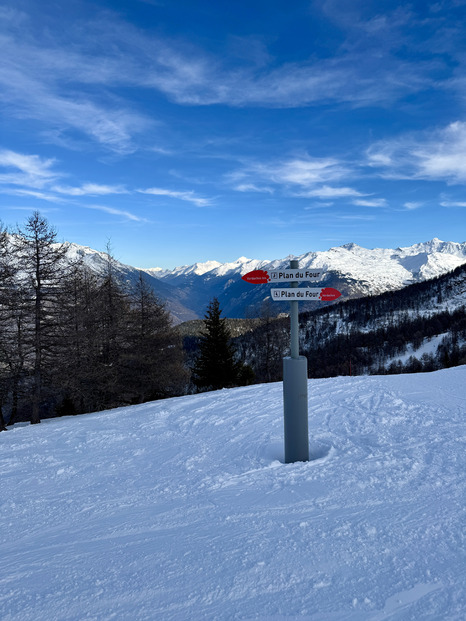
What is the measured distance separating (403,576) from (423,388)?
285 inches

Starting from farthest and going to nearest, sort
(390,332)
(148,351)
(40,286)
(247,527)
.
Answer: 1. (390,332)
2. (148,351)
3. (40,286)
4. (247,527)

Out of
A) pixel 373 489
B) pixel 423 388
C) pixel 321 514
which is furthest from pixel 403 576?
pixel 423 388

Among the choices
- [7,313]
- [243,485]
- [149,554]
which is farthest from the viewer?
[7,313]

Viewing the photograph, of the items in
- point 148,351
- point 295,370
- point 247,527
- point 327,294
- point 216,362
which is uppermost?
point 327,294

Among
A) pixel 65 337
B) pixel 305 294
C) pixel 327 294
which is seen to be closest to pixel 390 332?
pixel 65 337

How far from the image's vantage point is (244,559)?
2.88m

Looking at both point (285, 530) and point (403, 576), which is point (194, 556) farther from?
point (403, 576)

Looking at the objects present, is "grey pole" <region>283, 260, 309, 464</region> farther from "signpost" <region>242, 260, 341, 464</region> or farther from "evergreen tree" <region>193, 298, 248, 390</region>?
"evergreen tree" <region>193, 298, 248, 390</region>

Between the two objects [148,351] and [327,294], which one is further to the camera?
[148,351]

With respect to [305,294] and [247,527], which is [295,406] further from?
[247,527]

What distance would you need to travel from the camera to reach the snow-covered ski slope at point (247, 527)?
2.46 metres

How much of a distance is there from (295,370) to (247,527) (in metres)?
2.25

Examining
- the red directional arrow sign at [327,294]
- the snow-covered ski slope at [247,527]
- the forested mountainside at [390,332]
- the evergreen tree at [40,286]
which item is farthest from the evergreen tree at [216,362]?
the forested mountainside at [390,332]

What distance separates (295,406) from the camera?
5141mm
